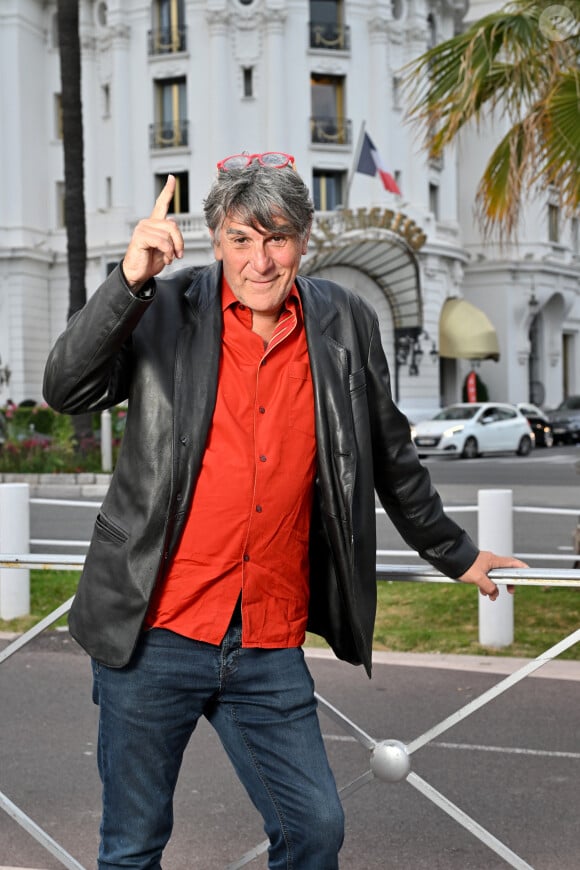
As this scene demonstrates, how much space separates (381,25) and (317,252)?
8962 millimetres

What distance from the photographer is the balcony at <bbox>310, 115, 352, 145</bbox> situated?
1650 inches

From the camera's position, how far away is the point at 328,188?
42594mm

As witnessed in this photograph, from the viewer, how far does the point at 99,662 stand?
2.57 metres

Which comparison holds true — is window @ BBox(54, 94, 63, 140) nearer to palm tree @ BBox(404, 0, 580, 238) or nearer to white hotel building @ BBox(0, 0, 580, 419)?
white hotel building @ BBox(0, 0, 580, 419)

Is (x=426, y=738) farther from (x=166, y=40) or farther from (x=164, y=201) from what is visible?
(x=166, y=40)

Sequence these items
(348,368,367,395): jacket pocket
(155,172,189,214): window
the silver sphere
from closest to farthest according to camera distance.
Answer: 1. (348,368,367,395): jacket pocket
2. the silver sphere
3. (155,172,189,214): window

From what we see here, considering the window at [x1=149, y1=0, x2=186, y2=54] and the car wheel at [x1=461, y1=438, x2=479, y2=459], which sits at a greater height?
the window at [x1=149, y1=0, x2=186, y2=54]

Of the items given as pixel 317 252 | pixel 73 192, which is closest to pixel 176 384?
pixel 73 192

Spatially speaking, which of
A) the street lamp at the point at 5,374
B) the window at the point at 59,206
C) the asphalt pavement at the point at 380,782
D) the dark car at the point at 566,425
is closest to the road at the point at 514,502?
the asphalt pavement at the point at 380,782

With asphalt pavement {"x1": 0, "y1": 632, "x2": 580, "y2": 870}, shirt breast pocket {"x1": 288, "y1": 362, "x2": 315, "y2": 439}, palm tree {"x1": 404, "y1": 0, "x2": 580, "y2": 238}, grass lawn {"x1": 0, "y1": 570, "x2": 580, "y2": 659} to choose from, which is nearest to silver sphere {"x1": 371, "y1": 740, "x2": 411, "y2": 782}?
asphalt pavement {"x1": 0, "y1": 632, "x2": 580, "y2": 870}

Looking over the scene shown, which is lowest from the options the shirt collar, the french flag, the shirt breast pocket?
the shirt breast pocket

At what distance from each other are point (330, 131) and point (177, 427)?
4108 centimetres

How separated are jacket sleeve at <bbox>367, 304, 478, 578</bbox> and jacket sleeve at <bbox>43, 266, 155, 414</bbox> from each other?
577mm

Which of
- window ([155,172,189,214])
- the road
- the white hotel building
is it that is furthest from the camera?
window ([155,172,189,214])
